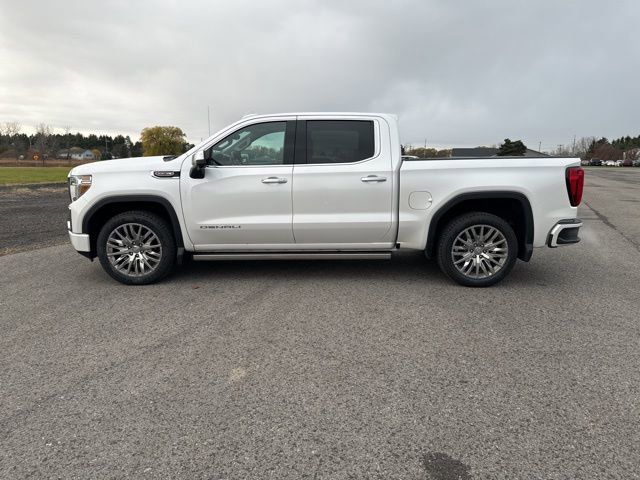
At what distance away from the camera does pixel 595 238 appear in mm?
8562

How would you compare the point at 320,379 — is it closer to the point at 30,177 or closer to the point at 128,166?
the point at 128,166

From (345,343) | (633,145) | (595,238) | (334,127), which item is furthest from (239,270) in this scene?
(633,145)

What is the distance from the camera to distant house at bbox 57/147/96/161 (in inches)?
4589

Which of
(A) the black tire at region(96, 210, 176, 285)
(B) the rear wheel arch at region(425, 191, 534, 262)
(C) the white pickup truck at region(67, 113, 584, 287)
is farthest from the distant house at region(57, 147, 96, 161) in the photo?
(B) the rear wheel arch at region(425, 191, 534, 262)

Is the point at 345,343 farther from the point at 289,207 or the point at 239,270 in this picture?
the point at 239,270

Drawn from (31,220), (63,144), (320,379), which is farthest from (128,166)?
(63,144)

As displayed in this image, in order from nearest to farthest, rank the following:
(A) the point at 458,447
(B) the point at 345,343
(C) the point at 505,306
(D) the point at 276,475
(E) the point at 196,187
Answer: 1. (D) the point at 276,475
2. (A) the point at 458,447
3. (B) the point at 345,343
4. (C) the point at 505,306
5. (E) the point at 196,187

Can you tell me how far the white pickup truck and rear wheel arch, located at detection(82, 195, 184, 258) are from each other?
2 cm

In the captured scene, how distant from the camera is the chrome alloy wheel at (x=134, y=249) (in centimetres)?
520

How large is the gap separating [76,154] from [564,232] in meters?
145

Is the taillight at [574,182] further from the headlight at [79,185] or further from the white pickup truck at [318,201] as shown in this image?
the headlight at [79,185]

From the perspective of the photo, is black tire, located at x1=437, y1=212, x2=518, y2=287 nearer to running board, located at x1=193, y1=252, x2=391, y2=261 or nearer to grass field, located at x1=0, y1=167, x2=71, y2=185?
running board, located at x1=193, y1=252, x2=391, y2=261

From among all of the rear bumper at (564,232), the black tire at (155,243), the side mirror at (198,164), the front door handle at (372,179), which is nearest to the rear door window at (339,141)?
the front door handle at (372,179)

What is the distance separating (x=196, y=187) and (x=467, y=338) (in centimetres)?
328
